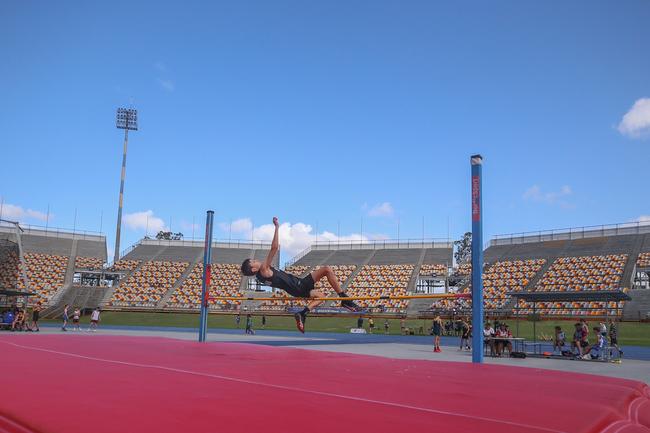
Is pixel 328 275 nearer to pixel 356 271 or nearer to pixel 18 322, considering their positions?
pixel 18 322

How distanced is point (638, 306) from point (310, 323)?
21.4 meters

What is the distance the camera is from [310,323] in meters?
37.2

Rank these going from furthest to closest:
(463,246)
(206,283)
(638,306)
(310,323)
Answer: (463,246) < (310,323) < (638,306) < (206,283)

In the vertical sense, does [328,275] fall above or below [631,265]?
below

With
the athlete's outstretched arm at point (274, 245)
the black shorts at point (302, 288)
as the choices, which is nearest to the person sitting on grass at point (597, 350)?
the black shorts at point (302, 288)

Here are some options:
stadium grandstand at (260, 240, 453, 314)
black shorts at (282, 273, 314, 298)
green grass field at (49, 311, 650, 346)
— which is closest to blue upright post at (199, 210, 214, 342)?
black shorts at (282, 273, 314, 298)

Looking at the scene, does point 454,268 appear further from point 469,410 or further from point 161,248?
point 469,410

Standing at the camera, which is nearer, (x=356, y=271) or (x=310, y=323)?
(x=310, y=323)

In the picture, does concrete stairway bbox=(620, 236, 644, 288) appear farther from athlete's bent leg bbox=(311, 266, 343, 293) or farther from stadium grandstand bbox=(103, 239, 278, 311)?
athlete's bent leg bbox=(311, 266, 343, 293)

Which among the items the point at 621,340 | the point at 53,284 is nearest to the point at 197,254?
the point at 53,284

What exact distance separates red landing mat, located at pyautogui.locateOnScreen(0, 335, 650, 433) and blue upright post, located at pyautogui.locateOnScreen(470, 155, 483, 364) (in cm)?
358

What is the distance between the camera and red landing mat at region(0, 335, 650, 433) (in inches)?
111

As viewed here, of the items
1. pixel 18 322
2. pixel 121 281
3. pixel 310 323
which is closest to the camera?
pixel 18 322

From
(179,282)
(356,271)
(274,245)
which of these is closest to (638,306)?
(356,271)
